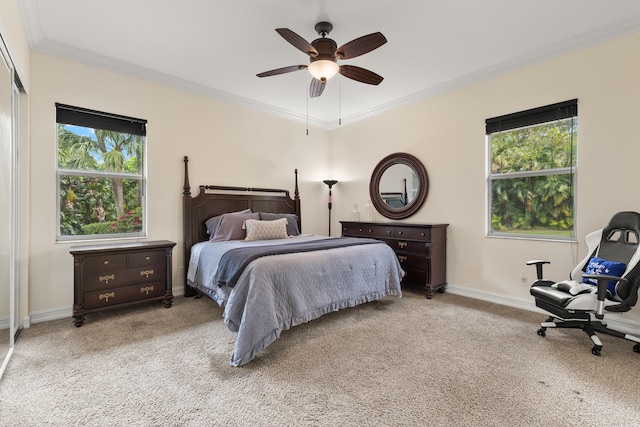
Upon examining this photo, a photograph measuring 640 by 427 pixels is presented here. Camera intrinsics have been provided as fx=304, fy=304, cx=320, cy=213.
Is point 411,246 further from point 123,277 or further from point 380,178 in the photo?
point 123,277

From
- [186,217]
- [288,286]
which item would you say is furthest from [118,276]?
[288,286]

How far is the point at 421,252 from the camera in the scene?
3912mm

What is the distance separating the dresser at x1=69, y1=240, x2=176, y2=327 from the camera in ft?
9.46

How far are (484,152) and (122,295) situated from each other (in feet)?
14.4

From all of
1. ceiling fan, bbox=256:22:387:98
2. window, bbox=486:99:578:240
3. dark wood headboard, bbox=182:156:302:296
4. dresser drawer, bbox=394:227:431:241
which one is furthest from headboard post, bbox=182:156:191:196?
window, bbox=486:99:578:240

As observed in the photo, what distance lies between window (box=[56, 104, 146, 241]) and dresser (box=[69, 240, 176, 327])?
444 millimetres

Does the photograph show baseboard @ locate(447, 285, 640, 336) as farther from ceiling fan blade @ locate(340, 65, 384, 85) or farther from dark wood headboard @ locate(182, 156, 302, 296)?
ceiling fan blade @ locate(340, 65, 384, 85)

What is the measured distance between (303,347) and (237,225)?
6.55 feet

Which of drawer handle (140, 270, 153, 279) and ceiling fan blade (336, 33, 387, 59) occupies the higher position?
ceiling fan blade (336, 33, 387, 59)

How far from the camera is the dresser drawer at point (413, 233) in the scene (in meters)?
3.84

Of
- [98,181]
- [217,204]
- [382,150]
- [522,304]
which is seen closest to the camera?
[522,304]

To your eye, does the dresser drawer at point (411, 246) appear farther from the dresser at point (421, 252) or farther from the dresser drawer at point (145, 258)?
the dresser drawer at point (145, 258)

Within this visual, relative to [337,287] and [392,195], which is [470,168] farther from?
[337,287]

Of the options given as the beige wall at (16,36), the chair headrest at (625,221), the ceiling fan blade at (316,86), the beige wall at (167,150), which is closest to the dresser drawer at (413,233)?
the chair headrest at (625,221)
